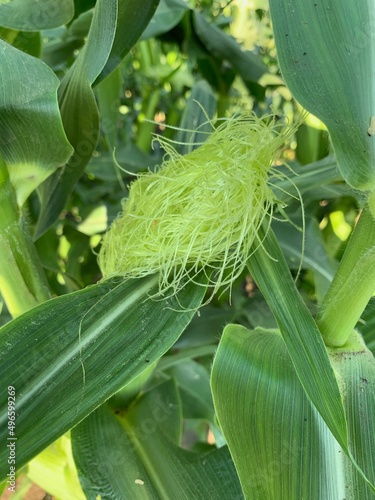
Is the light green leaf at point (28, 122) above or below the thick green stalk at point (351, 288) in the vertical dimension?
above

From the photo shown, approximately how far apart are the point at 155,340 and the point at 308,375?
0.09 meters

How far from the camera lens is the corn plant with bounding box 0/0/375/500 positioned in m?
0.22

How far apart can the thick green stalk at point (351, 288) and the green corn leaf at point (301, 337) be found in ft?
0.06

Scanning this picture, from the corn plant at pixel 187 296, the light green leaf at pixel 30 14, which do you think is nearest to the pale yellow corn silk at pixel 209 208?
the corn plant at pixel 187 296

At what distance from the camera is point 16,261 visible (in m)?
0.30

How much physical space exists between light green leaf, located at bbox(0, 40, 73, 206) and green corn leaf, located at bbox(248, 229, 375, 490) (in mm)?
141

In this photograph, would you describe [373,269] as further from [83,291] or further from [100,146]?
[100,146]

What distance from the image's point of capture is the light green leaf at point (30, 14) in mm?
304

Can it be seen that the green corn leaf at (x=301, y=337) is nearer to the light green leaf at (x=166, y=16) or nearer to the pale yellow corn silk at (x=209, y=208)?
the pale yellow corn silk at (x=209, y=208)

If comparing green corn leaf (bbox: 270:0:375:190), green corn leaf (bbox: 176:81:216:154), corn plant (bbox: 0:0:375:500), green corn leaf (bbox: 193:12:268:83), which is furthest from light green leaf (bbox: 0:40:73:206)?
green corn leaf (bbox: 193:12:268:83)

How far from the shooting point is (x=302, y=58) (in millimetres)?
212

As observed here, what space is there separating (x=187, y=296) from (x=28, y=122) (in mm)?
144

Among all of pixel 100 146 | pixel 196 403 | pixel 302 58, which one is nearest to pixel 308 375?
pixel 302 58

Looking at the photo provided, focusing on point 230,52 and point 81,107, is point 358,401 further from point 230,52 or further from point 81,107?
point 230,52
